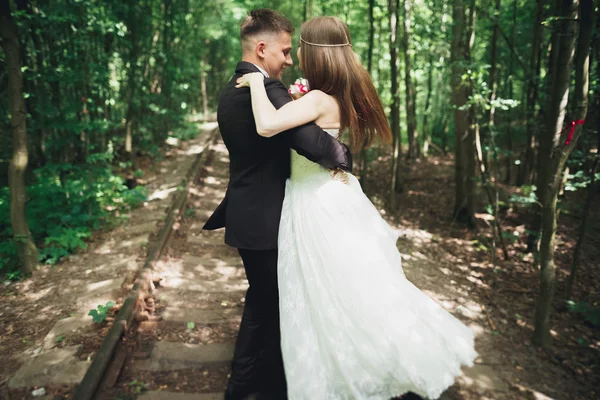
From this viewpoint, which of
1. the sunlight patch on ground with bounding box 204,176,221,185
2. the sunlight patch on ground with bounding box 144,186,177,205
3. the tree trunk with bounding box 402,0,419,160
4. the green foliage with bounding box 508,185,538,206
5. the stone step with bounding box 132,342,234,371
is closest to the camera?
the stone step with bounding box 132,342,234,371

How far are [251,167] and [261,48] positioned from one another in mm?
766

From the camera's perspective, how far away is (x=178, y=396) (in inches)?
111

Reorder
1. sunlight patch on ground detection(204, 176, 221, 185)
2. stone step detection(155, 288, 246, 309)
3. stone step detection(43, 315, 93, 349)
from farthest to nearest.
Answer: sunlight patch on ground detection(204, 176, 221, 185), stone step detection(155, 288, 246, 309), stone step detection(43, 315, 93, 349)

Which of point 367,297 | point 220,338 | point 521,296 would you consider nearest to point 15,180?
point 220,338

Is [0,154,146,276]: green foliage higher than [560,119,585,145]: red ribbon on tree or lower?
lower

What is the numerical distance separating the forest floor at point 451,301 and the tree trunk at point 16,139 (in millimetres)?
360

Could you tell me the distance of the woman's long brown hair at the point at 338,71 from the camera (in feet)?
7.18

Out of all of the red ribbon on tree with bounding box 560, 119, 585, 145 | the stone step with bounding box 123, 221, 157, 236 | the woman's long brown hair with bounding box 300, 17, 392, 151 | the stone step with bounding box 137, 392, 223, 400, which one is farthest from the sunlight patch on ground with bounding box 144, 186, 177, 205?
the red ribbon on tree with bounding box 560, 119, 585, 145

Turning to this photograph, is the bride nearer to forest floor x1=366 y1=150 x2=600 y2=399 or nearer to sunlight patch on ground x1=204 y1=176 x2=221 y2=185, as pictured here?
forest floor x1=366 y1=150 x2=600 y2=399

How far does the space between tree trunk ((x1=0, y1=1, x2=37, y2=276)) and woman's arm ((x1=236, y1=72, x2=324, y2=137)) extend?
356cm

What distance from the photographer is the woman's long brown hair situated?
219 cm

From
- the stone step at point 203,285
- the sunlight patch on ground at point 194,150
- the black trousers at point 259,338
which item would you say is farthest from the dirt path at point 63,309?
the sunlight patch on ground at point 194,150

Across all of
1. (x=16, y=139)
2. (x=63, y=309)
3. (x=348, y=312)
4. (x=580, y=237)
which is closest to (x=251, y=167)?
(x=348, y=312)

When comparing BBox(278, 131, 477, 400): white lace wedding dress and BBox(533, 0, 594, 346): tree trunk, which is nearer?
BBox(278, 131, 477, 400): white lace wedding dress
